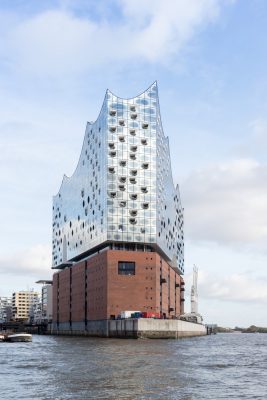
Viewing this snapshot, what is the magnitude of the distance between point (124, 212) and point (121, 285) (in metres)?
16.3

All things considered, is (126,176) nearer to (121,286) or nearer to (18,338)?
(121,286)

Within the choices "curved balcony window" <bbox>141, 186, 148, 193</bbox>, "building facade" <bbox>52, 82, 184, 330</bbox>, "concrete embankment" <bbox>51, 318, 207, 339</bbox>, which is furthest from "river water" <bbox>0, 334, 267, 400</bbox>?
"curved balcony window" <bbox>141, 186, 148, 193</bbox>

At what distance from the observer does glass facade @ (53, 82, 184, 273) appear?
13812 cm

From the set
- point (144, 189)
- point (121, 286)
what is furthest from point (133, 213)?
point (121, 286)

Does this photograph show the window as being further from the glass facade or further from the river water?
the river water

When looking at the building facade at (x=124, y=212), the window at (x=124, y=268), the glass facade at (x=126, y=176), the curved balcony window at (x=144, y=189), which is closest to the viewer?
the window at (x=124, y=268)

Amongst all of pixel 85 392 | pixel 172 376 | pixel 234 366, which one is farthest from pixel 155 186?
pixel 85 392

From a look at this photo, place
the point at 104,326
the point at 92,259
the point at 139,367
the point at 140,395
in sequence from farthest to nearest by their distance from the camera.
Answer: the point at 92,259
the point at 104,326
the point at 139,367
the point at 140,395

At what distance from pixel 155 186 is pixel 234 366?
286 feet

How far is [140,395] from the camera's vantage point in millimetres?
34344

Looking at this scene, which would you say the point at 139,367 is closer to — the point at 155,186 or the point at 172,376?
the point at 172,376

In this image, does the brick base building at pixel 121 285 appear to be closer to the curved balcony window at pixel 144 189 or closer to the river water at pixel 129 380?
the curved balcony window at pixel 144 189

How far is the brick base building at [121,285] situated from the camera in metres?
135

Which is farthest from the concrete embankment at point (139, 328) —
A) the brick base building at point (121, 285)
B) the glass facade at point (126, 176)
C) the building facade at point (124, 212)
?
the glass facade at point (126, 176)
